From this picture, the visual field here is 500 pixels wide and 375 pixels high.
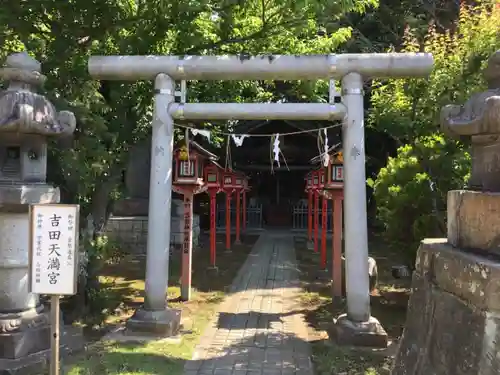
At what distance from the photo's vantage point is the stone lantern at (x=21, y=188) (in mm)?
4770

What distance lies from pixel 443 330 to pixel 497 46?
18.6ft

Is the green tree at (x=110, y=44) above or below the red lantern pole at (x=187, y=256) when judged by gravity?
above

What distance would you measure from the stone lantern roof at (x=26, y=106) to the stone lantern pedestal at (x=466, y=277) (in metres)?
3.80

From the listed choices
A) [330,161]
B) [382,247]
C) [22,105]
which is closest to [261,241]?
[382,247]

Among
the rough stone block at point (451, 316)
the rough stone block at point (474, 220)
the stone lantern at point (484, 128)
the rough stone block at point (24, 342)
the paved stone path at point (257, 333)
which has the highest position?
the stone lantern at point (484, 128)

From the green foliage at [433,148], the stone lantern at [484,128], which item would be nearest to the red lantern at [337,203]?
the green foliage at [433,148]

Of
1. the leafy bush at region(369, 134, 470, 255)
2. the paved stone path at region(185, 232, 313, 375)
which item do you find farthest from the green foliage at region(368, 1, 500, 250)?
the paved stone path at region(185, 232, 313, 375)

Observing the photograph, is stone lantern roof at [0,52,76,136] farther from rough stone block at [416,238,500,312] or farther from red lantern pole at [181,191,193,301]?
red lantern pole at [181,191,193,301]

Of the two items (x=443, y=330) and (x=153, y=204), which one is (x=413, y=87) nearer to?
(x=153, y=204)

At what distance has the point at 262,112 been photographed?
6.79 meters

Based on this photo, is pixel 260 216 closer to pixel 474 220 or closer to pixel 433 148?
pixel 433 148

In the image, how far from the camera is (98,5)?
22.2ft

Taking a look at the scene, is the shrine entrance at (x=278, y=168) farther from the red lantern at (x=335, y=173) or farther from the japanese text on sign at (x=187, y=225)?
the japanese text on sign at (x=187, y=225)

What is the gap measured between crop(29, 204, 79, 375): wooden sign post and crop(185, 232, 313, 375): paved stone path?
2354 mm
